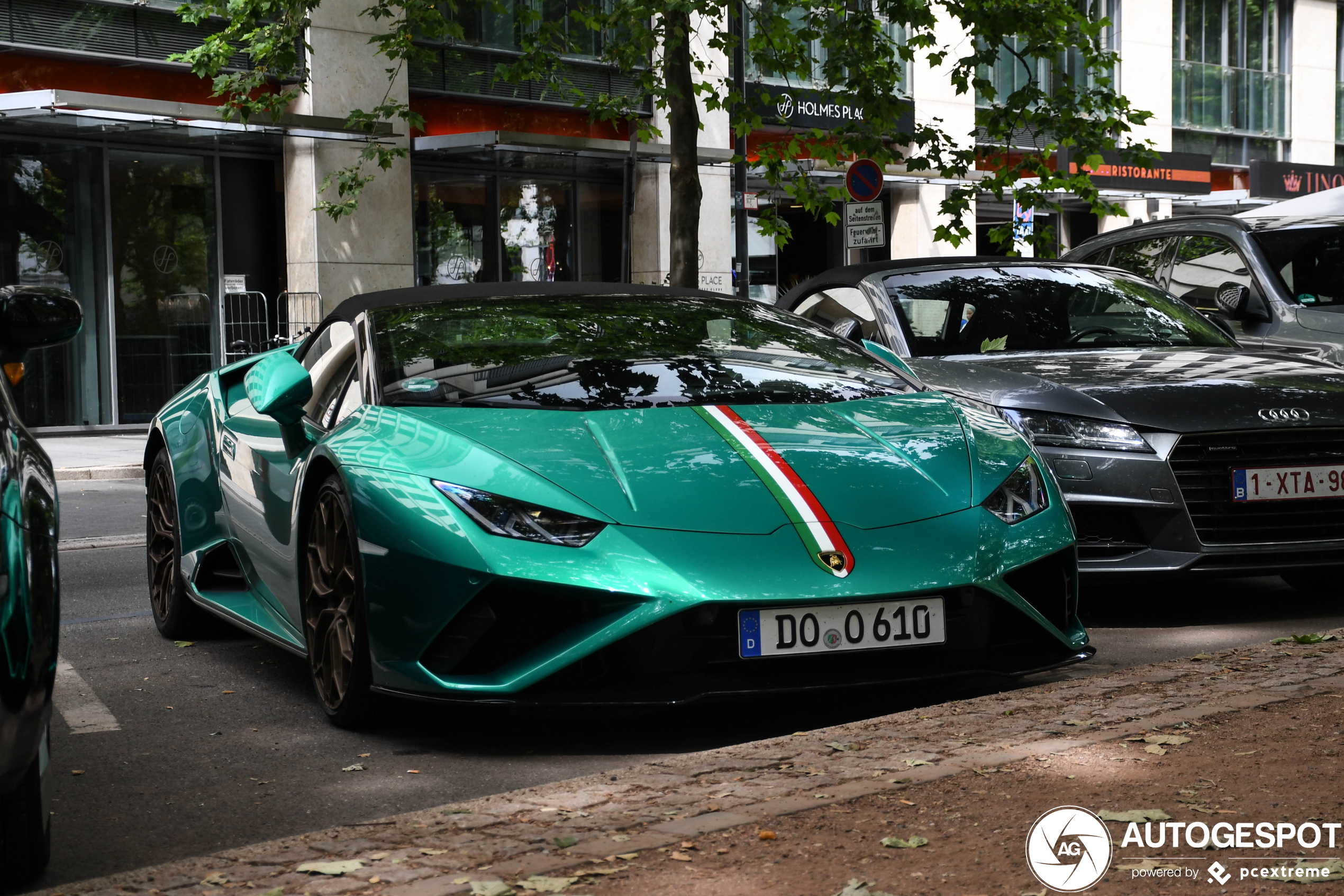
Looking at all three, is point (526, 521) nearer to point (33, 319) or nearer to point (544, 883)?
point (33, 319)

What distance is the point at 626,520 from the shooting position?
4336mm

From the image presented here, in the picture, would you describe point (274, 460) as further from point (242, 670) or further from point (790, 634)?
point (790, 634)

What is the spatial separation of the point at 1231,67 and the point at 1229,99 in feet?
2.36

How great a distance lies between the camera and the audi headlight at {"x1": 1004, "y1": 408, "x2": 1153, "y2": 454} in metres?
6.13

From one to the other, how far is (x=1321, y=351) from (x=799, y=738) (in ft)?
18.0

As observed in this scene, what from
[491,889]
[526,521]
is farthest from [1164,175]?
[491,889]

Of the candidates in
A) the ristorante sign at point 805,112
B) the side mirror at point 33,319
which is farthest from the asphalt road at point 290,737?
the ristorante sign at point 805,112

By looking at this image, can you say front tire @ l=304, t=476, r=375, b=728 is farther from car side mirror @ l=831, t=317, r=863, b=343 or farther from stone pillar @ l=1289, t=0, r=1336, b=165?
stone pillar @ l=1289, t=0, r=1336, b=165

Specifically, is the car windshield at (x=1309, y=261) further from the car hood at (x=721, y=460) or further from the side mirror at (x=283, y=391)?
the side mirror at (x=283, y=391)

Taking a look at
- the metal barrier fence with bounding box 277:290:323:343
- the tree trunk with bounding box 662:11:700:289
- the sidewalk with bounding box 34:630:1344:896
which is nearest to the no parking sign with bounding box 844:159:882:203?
the tree trunk with bounding box 662:11:700:289

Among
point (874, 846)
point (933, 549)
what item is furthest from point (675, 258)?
point (874, 846)

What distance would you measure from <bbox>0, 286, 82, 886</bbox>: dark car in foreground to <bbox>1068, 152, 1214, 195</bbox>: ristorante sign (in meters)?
29.8

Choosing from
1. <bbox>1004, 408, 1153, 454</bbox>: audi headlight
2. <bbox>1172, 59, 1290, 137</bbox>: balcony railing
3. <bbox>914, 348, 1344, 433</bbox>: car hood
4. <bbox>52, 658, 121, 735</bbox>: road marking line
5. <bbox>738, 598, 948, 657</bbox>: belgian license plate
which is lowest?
<bbox>52, 658, 121, 735</bbox>: road marking line

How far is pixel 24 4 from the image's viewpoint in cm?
1777
